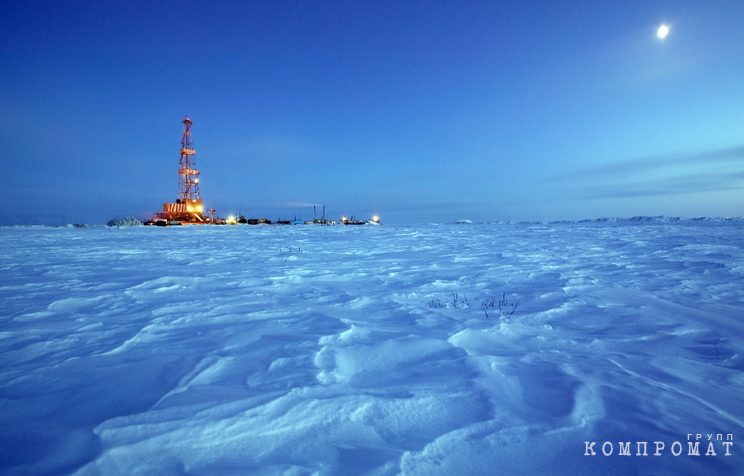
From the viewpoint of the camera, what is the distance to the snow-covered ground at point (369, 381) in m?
1.78

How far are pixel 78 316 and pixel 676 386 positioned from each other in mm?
6393

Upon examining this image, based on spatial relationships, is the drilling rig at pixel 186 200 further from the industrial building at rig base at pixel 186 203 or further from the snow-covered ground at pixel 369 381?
the snow-covered ground at pixel 369 381

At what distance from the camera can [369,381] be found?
8.35 feet

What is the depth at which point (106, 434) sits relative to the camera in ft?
6.28

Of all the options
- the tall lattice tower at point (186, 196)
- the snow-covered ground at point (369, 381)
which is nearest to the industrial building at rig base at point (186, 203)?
the tall lattice tower at point (186, 196)

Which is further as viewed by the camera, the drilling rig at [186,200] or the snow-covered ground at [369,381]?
the drilling rig at [186,200]


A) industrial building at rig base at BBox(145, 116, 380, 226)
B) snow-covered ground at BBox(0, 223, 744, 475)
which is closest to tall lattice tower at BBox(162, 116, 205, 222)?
industrial building at rig base at BBox(145, 116, 380, 226)

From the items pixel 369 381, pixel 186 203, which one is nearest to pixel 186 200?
pixel 186 203

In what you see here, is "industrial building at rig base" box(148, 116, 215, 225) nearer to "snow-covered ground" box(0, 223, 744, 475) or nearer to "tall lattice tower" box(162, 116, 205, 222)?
"tall lattice tower" box(162, 116, 205, 222)

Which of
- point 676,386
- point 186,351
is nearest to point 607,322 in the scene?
point 676,386

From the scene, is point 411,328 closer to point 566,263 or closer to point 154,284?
point 154,284

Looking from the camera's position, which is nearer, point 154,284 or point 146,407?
point 146,407

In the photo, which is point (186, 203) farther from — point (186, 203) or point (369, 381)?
point (369, 381)

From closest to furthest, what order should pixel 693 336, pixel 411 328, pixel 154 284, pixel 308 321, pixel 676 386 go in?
1. pixel 676 386
2. pixel 693 336
3. pixel 411 328
4. pixel 308 321
5. pixel 154 284
